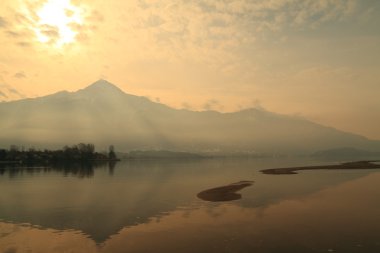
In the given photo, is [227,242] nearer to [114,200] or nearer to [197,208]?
[197,208]

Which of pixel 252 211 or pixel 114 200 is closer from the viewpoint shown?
pixel 252 211

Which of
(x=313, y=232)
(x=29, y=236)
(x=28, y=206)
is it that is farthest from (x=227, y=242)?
(x=28, y=206)

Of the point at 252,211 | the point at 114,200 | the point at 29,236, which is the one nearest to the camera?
the point at 29,236

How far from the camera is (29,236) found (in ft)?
104

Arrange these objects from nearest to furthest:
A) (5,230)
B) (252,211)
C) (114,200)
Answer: (5,230) < (252,211) < (114,200)

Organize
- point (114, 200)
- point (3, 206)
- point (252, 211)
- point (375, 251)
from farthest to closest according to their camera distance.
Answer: point (114, 200), point (3, 206), point (252, 211), point (375, 251)

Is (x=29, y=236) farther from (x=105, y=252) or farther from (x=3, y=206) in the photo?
(x=3, y=206)

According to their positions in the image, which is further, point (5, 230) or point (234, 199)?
point (234, 199)

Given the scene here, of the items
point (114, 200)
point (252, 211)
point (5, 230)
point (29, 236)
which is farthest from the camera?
point (114, 200)

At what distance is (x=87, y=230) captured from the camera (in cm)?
3416

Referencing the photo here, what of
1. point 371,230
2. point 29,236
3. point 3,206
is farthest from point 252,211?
point 3,206

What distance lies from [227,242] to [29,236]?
782 inches

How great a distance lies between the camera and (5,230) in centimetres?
3375

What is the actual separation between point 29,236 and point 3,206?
21852 mm
